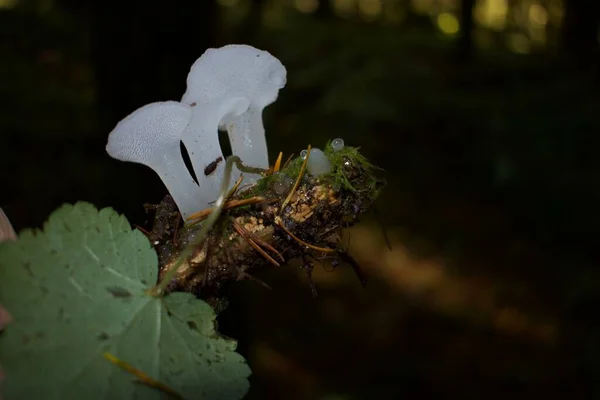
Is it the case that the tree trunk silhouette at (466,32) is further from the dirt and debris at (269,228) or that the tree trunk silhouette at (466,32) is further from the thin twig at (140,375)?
the thin twig at (140,375)

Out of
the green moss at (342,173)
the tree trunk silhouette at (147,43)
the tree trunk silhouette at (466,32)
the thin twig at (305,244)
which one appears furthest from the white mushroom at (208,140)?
the tree trunk silhouette at (466,32)

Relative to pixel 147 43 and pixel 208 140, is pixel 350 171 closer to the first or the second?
pixel 208 140

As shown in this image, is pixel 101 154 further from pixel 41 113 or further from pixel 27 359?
pixel 27 359

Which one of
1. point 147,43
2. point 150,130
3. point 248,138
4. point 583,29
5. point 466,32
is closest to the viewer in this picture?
point 150,130

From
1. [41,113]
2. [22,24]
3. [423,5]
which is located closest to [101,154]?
[41,113]

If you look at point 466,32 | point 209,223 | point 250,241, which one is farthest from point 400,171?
point 209,223

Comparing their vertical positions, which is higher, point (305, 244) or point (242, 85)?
point (242, 85)

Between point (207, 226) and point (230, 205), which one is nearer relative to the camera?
point (207, 226)

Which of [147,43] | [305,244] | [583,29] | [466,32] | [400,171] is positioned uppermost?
[583,29]
